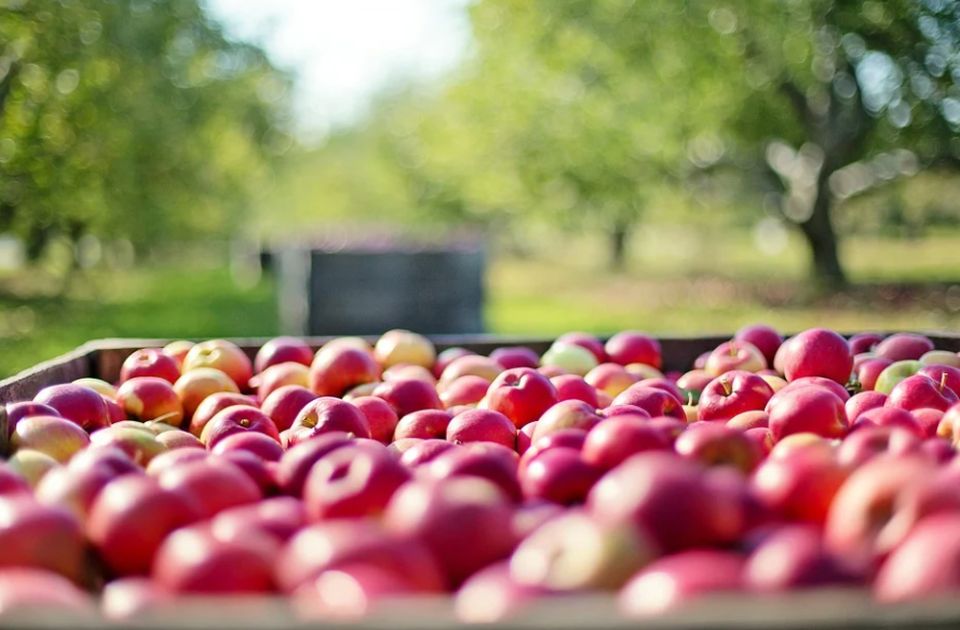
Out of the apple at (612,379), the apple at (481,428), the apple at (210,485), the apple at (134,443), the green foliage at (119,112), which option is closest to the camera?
the apple at (210,485)

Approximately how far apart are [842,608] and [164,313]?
18578 millimetres

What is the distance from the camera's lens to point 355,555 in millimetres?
1482

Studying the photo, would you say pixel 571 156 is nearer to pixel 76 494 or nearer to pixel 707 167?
pixel 707 167

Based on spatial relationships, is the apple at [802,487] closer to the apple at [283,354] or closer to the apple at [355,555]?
the apple at [355,555]

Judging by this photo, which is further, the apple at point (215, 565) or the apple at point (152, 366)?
the apple at point (152, 366)

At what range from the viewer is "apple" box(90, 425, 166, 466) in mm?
2442

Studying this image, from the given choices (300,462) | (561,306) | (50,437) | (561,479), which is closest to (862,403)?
(561,479)

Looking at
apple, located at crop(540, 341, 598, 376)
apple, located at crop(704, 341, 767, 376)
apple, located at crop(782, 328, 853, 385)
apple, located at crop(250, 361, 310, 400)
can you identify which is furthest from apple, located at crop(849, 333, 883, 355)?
apple, located at crop(250, 361, 310, 400)

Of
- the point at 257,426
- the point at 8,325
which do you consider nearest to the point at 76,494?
the point at 257,426

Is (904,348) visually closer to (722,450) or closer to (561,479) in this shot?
(722,450)

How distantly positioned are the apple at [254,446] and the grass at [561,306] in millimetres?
7918

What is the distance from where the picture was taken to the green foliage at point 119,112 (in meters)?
12.5

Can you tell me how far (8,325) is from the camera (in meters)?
15.3

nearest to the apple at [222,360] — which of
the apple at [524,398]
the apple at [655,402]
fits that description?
the apple at [524,398]
